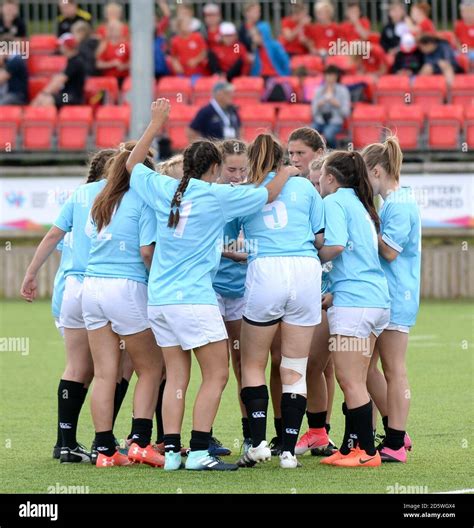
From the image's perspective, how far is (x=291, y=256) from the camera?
7.15m

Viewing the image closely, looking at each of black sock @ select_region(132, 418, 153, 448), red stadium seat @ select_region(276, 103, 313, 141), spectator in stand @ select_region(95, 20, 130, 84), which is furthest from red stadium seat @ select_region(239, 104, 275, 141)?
black sock @ select_region(132, 418, 153, 448)

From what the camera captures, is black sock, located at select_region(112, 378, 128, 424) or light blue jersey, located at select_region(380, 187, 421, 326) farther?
black sock, located at select_region(112, 378, 128, 424)

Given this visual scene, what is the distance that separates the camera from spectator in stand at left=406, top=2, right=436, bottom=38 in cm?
2000

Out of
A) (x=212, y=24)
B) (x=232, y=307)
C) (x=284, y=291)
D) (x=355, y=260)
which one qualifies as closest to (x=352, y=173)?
(x=355, y=260)

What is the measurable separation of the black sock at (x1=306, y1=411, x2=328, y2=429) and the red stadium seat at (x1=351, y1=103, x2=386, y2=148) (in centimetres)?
1090

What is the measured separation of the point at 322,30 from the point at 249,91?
1.98 m

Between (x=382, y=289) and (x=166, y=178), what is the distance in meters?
1.39

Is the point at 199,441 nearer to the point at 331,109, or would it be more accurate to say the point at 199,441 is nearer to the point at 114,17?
the point at 331,109

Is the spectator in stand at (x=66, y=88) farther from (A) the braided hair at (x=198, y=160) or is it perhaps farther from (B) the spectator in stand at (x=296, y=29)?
(A) the braided hair at (x=198, y=160)

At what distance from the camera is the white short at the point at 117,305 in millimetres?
7188

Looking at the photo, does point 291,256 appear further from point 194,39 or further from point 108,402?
point 194,39

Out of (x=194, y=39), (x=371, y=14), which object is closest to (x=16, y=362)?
(x=194, y=39)

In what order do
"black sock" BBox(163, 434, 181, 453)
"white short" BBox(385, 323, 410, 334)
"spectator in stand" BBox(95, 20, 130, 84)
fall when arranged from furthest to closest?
1. "spectator in stand" BBox(95, 20, 130, 84)
2. "white short" BBox(385, 323, 410, 334)
3. "black sock" BBox(163, 434, 181, 453)

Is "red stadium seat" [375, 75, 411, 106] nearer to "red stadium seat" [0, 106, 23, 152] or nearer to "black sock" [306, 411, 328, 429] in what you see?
"red stadium seat" [0, 106, 23, 152]
